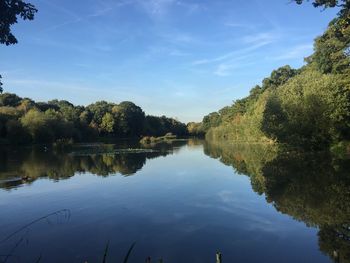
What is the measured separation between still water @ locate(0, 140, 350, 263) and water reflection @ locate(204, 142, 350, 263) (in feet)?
0.14

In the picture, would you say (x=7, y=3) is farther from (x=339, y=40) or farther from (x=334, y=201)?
(x=339, y=40)

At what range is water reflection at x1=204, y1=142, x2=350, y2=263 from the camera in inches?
560

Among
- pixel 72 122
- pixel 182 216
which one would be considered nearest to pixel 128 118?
pixel 72 122

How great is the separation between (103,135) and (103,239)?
4660 inches

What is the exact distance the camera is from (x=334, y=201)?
1925cm

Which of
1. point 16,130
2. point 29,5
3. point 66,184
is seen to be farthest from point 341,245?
point 16,130

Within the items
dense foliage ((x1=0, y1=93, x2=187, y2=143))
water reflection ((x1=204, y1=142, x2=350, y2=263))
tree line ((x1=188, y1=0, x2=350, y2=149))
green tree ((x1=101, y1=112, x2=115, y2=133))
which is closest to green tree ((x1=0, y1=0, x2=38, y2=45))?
water reflection ((x1=204, y1=142, x2=350, y2=263))

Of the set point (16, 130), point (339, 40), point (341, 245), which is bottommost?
point (341, 245)

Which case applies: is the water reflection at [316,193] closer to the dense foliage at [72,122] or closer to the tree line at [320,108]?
the tree line at [320,108]

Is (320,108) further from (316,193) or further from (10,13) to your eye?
(10,13)

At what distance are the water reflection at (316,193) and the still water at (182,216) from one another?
0.04 metres

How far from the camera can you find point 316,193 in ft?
70.2

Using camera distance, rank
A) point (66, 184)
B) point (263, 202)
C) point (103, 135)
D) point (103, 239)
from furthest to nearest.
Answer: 1. point (103, 135)
2. point (66, 184)
3. point (263, 202)
4. point (103, 239)

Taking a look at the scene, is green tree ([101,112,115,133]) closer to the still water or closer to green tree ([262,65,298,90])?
green tree ([262,65,298,90])
